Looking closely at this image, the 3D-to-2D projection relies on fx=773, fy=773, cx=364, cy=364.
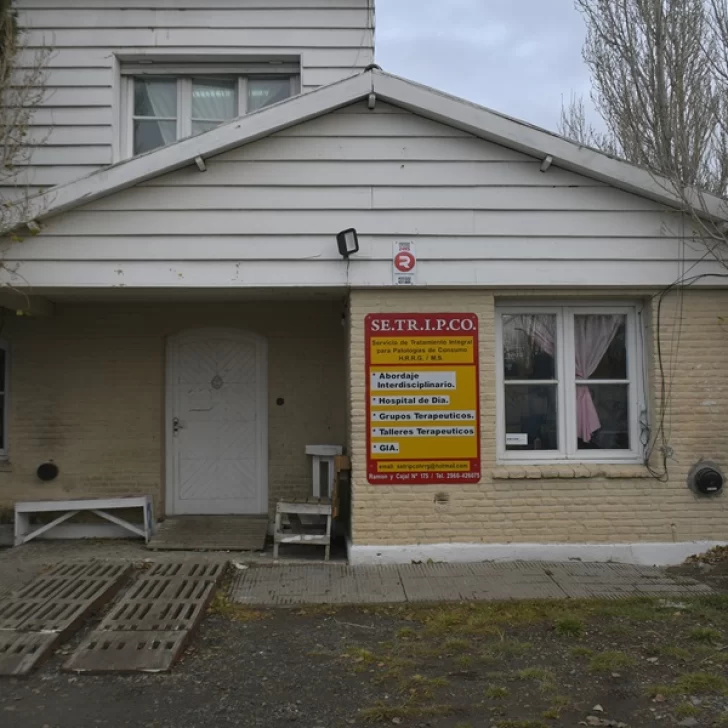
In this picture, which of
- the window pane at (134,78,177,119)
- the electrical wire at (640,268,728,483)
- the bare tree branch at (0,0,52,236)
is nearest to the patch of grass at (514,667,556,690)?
the electrical wire at (640,268,728,483)

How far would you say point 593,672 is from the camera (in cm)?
464

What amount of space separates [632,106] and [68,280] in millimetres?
8970

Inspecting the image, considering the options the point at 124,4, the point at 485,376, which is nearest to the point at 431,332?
the point at 485,376

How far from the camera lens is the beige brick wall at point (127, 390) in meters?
8.50

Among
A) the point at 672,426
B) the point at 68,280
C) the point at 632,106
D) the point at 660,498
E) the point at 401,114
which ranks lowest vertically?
the point at 660,498

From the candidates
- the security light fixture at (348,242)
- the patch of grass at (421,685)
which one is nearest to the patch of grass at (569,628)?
the patch of grass at (421,685)

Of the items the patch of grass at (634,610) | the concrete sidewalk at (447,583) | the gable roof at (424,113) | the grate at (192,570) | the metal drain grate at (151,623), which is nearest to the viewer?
the metal drain grate at (151,623)

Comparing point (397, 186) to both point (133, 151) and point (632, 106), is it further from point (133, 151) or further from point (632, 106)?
point (632, 106)

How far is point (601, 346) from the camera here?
294 inches

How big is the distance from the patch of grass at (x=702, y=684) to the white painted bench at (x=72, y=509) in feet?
17.5

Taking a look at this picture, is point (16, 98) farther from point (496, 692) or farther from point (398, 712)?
point (496, 692)

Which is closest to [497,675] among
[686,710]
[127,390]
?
[686,710]

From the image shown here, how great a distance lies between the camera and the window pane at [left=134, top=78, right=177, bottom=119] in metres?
9.34

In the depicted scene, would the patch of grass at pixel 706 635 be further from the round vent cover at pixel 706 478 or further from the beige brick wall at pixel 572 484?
the round vent cover at pixel 706 478
